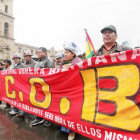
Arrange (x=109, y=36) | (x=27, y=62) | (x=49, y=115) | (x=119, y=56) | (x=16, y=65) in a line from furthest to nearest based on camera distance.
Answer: (x=16, y=65) < (x=27, y=62) < (x=49, y=115) < (x=109, y=36) < (x=119, y=56)

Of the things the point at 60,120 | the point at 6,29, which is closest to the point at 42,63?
the point at 60,120

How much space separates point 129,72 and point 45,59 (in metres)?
2.47

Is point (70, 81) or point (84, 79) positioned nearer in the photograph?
point (84, 79)

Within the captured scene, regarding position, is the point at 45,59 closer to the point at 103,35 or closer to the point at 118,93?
the point at 103,35

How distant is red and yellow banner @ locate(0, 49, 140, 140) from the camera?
2.21m

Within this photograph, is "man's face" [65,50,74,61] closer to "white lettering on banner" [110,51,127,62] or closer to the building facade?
"white lettering on banner" [110,51,127,62]

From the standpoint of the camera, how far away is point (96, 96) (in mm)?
2617

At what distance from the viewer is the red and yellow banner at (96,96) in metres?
2.21

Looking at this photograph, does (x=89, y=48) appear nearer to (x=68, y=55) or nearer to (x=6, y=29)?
(x=68, y=55)

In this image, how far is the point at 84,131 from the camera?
2.64m

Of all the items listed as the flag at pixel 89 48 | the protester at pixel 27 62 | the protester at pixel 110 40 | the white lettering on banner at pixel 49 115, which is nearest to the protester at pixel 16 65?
the protester at pixel 27 62

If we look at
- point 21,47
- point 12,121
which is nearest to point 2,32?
point 21,47

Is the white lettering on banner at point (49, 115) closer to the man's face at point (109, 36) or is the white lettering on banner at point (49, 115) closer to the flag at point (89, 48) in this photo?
the flag at point (89, 48)

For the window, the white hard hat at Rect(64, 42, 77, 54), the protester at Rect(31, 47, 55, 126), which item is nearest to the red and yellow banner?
the protester at Rect(31, 47, 55, 126)
